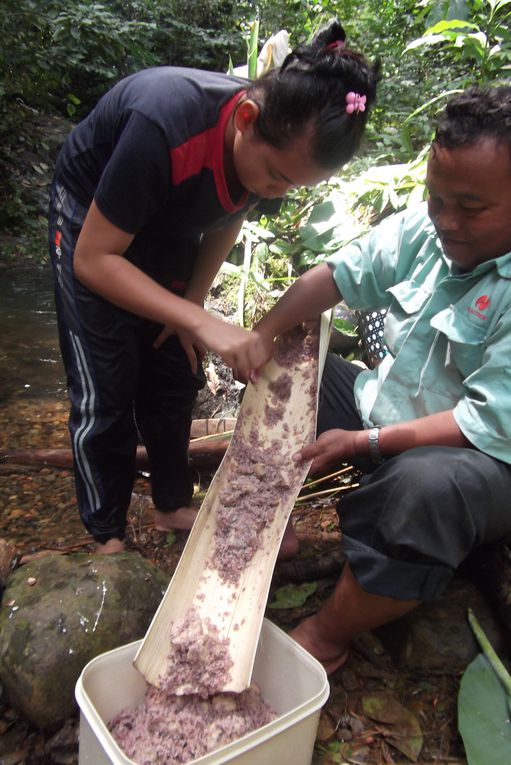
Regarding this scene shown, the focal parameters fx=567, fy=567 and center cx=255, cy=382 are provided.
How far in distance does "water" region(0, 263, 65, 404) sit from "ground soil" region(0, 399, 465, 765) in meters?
0.81

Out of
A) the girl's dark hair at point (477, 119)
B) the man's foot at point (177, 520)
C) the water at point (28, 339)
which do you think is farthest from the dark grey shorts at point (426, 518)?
the water at point (28, 339)

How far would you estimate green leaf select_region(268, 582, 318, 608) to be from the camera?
161 cm

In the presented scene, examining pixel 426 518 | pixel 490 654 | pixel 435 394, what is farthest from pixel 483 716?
pixel 435 394

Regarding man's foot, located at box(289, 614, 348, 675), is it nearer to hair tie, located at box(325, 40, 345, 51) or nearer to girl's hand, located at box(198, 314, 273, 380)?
girl's hand, located at box(198, 314, 273, 380)

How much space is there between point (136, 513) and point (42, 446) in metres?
0.78

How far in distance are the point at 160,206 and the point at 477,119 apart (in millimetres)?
744

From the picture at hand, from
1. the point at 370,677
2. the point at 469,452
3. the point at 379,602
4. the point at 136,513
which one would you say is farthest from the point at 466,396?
the point at 136,513

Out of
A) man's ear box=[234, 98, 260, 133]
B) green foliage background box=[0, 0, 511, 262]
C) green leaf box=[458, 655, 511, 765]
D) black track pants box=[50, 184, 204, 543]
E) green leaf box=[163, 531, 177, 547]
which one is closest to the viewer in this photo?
green leaf box=[458, 655, 511, 765]

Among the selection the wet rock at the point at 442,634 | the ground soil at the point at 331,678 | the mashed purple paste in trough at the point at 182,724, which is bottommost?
the ground soil at the point at 331,678

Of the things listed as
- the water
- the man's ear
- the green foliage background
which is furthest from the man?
the water

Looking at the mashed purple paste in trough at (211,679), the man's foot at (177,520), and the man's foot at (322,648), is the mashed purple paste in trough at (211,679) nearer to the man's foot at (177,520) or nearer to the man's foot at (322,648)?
the man's foot at (322,648)

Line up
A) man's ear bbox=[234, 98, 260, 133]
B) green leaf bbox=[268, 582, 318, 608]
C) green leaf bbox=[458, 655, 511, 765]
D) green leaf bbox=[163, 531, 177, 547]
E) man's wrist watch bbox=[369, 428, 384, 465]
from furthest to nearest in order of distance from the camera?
green leaf bbox=[163, 531, 177, 547] < green leaf bbox=[268, 582, 318, 608] < man's wrist watch bbox=[369, 428, 384, 465] < man's ear bbox=[234, 98, 260, 133] < green leaf bbox=[458, 655, 511, 765]

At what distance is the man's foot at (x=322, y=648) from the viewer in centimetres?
139

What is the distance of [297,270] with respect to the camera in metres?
3.61
